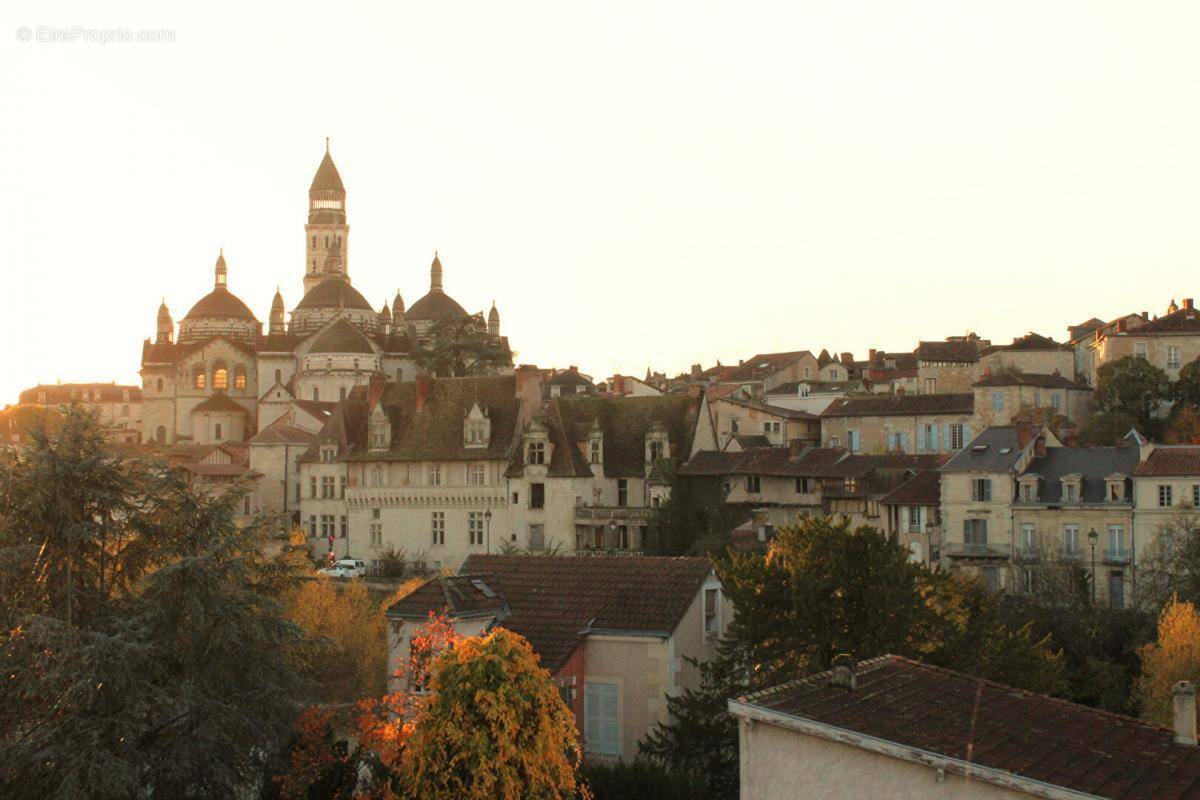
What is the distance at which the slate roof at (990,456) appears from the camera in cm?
5491

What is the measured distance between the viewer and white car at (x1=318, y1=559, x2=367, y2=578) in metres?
63.8

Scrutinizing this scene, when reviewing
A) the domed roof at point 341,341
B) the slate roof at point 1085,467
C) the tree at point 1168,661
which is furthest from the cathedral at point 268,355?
the tree at point 1168,661

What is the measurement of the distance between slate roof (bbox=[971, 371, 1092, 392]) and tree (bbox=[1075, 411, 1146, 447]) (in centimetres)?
385

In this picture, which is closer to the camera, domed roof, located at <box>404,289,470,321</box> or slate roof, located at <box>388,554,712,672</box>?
slate roof, located at <box>388,554,712,672</box>

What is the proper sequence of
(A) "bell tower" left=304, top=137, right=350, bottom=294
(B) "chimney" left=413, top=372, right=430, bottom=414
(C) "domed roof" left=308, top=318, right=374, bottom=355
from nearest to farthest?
1. (B) "chimney" left=413, top=372, right=430, bottom=414
2. (C) "domed roof" left=308, top=318, right=374, bottom=355
3. (A) "bell tower" left=304, top=137, right=350, bottom=294

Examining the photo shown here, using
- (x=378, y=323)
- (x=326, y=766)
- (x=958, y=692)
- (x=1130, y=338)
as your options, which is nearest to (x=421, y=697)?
(x=326, y=766)

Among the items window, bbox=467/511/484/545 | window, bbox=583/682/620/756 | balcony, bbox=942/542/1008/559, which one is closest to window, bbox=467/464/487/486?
window, bbox=467/511/484/545

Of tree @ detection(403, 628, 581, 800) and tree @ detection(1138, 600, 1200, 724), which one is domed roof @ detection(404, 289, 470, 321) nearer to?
tree @ detection(1138, 600, 1200, 724)

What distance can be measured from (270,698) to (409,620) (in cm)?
282

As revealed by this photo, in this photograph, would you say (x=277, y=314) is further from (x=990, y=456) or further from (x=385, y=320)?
(x=990, y=456)

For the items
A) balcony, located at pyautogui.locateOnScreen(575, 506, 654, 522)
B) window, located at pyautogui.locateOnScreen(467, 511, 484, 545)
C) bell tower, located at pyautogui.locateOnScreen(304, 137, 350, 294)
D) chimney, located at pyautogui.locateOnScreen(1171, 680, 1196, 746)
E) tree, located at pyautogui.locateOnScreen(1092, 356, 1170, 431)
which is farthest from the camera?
bell tower, located at pyautogui.locateOnScreen(304, 137, 350, 294)

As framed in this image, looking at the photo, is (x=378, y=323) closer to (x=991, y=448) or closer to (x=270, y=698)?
(x=991, y=448)

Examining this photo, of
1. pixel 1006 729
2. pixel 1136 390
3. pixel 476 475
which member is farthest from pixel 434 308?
pixel 1006 729

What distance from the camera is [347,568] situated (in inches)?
2611
